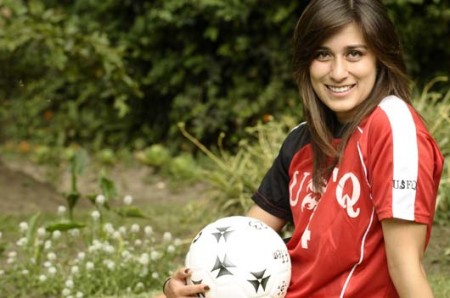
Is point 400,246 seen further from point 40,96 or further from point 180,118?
point 40,96

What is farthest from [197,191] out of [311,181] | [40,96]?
[311,181]

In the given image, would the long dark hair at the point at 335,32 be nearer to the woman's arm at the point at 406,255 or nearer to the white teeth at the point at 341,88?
the white teeth at the point at 341,88

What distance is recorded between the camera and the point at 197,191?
26.7 feet

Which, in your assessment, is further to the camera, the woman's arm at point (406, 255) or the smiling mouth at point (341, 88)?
the smiling mouth at point (341, 88)

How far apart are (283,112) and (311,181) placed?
4.80 meters

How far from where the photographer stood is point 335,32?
3.34 m

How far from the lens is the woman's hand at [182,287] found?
3361 mm

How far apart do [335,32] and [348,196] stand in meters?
0.56

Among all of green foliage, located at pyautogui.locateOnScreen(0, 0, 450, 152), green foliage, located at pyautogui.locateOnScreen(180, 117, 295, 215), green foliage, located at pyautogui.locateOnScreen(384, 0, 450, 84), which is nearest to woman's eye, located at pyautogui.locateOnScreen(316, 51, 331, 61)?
green foliage, located at pyautogui.locateOnScreen(180, 117, 295, 215)

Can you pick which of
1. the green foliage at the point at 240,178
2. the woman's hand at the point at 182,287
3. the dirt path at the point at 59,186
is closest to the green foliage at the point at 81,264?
the green foliage at the point at 240,178

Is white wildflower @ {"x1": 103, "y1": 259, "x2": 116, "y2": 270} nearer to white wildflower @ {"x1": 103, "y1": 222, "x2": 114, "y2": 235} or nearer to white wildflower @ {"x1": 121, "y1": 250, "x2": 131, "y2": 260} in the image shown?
white wildflower @ {"x1": 121, "y1": 250, "x2": 131, "y2": 260}

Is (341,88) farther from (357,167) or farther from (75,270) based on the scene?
(75,270)

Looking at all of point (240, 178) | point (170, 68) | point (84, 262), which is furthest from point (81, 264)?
point (170, 68)

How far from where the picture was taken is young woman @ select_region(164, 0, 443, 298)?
121 inches
